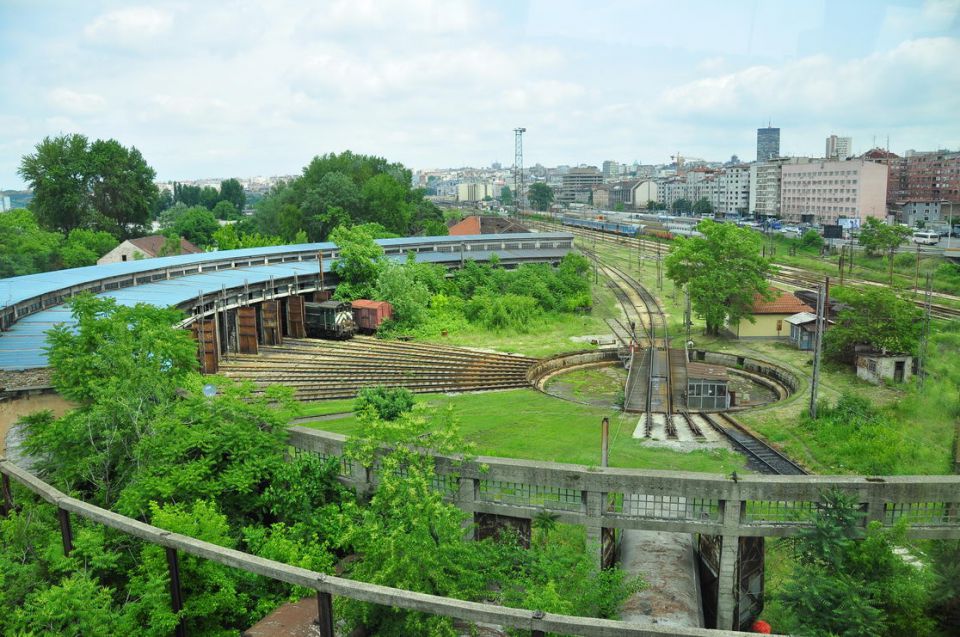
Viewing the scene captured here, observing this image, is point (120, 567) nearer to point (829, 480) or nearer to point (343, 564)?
point (343, 564)

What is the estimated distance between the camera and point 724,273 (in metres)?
37.5

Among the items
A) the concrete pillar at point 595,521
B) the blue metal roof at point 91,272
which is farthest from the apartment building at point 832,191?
the concrete pillar at point 595,521

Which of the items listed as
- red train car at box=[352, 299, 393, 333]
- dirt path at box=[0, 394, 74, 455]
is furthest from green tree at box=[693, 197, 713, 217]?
dirt path at box=[0, 394, 74, 455]

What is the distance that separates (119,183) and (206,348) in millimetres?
47311

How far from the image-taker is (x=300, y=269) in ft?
141

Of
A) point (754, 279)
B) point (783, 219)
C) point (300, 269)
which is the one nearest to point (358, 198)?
point (300, 269)

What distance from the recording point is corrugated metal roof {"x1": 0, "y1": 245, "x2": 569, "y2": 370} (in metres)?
21.0

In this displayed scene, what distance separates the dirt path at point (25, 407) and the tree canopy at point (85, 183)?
184 ft

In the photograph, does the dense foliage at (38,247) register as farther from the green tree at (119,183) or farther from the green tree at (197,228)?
the green tree at (197,228)

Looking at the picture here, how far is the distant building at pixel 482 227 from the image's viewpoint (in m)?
78.8

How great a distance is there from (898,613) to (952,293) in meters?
44.8

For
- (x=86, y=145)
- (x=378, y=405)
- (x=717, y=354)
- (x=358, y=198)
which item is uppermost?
(x=86, y=145)

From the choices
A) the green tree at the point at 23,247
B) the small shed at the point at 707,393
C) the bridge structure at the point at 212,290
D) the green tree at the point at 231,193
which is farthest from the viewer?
the green tree at the point at 231,193

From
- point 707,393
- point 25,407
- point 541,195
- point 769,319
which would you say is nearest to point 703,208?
point 541,195
